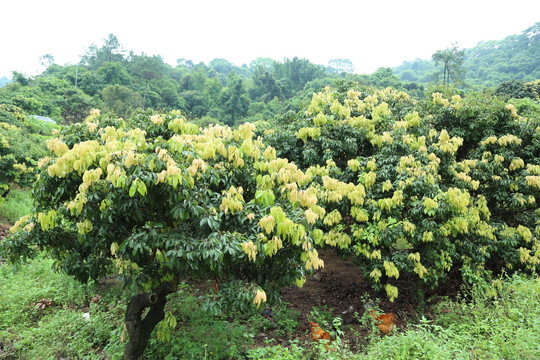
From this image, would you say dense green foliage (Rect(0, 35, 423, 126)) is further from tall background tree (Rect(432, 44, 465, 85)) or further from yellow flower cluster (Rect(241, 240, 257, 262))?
yellow flower cluster (Rect(241, 240, 257, 262))

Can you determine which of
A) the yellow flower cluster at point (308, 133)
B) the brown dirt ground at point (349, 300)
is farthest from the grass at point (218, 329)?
the yellow flower cluster at point (308, 133)

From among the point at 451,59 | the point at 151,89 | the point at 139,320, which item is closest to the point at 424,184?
the point at 139,320

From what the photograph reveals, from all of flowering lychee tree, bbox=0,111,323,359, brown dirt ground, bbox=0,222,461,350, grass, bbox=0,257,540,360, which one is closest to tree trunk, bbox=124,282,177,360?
flowering lychee tree, bbox=0,111,323,359

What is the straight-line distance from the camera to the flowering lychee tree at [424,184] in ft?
21.6

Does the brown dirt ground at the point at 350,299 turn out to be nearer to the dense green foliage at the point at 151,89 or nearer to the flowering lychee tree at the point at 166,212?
the flowering lychee tree at the point at 166,212

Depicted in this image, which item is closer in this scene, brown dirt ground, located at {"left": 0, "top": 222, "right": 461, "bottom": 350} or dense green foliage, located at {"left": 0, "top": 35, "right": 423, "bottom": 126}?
brown dirt ground, located at {"left": 0, "top": 222, "right": 461, "bottom": 350}

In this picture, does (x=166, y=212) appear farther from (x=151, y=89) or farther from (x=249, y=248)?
(x=151, y=89)

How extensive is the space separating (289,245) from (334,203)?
2.95m

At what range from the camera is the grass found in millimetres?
4227

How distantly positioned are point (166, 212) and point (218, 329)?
9.80ft

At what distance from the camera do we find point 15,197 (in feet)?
47.9

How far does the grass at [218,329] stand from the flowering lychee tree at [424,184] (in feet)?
3.56

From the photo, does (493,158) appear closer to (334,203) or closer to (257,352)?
(334,203)

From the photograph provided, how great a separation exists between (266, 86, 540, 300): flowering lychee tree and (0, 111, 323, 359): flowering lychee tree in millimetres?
1943
